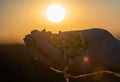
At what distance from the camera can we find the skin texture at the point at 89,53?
2.98m

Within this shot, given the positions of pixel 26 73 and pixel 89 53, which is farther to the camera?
pixel 26 73

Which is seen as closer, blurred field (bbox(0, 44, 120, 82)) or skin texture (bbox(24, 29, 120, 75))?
skin texture (bbox(24, 29, 120, 75))

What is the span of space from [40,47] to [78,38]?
295 millimetres

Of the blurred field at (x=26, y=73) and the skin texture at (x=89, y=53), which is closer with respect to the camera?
the skin texture at (x=89, y=53)

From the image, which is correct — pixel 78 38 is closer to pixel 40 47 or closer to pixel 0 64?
pixel 40 47

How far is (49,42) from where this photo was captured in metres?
3.16

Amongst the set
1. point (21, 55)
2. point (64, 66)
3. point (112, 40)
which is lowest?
point (21, 55)

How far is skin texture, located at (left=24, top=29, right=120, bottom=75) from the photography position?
9.77ft

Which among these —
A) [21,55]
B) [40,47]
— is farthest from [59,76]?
[40,47]

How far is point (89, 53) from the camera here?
3020 millimetres

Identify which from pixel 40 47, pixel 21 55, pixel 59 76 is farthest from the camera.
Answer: pixel 21 55

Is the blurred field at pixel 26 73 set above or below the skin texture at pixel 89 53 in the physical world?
below

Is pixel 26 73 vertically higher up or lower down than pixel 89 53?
lower down

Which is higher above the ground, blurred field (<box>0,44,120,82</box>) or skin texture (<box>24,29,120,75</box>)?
skin texture (<box>24,29,120,75</box>)
